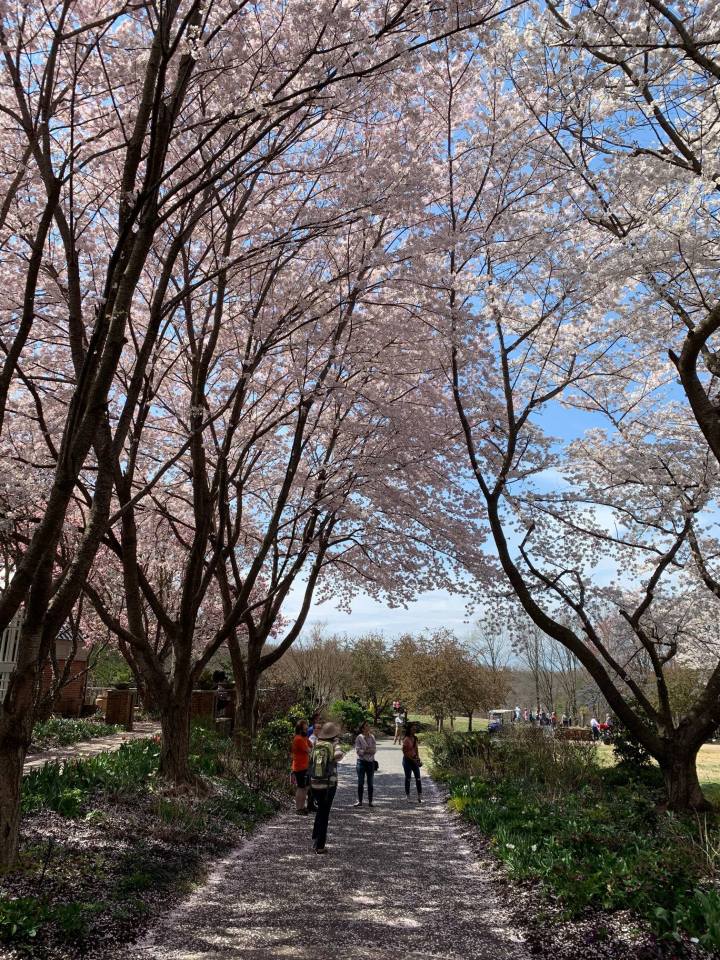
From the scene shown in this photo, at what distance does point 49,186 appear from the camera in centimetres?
567

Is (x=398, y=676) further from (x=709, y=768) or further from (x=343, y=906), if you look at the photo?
(x=343, y=906)

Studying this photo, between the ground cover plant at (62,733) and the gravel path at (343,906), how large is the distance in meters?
6.91

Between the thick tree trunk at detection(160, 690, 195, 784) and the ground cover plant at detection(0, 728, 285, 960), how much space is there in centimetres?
22

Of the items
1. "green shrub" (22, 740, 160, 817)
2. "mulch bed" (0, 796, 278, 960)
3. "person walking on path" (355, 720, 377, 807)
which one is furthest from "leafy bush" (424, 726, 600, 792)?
"green shrub" (22, 740, 160, 817)

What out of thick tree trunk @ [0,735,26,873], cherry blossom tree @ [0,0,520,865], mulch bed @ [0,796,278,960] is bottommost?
mulch bed @ [0,796,278,960]

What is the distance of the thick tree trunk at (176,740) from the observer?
8.67 m

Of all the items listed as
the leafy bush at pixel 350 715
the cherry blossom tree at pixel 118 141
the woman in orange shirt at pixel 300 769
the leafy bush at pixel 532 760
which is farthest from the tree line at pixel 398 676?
the cherry blossom tree at pixel 118 141

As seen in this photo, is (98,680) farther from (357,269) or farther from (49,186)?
(49,186)

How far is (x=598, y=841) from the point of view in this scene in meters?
6.39

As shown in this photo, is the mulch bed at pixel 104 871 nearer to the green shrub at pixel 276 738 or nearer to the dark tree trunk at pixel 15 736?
the dark tree trunk at pixel 15 736

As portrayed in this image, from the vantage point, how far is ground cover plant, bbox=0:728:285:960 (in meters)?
4.12

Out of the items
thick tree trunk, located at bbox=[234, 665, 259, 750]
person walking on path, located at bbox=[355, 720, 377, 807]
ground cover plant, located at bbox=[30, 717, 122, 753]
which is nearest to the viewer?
person walking on path, located at bbox=[355, 720, 377, 807]

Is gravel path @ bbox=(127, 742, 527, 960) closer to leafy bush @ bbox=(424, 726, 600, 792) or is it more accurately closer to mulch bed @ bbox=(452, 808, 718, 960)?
mulch bed @ bbox=(452, 808, 718, 960)

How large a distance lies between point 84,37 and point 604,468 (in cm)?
958
